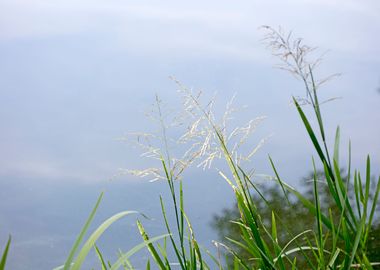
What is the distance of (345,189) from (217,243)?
1.04 ft

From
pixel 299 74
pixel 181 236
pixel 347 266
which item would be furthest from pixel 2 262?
pixel 299 74

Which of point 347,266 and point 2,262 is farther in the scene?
point 347,266

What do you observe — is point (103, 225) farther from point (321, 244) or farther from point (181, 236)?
point (321, 244)

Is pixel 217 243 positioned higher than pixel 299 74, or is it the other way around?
pixel 299 74

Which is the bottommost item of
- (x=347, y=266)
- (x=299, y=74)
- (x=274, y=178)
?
(x=347, y=266)

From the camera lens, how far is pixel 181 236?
0.95m

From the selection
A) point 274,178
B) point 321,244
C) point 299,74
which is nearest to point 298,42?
point 299,74

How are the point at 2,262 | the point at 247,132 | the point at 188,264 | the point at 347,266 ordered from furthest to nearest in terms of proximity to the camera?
the point at 247,132 → the point at 188,264 → the point at 347,266 → the point at 2,262

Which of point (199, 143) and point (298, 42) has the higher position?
point (298, 42)

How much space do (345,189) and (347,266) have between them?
110 millimetres

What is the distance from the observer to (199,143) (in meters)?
1.12

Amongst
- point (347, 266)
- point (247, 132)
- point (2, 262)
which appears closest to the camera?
point (2, 262)

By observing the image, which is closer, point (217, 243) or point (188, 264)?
point (188, 264)

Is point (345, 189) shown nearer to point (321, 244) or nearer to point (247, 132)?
point (321, 244)
